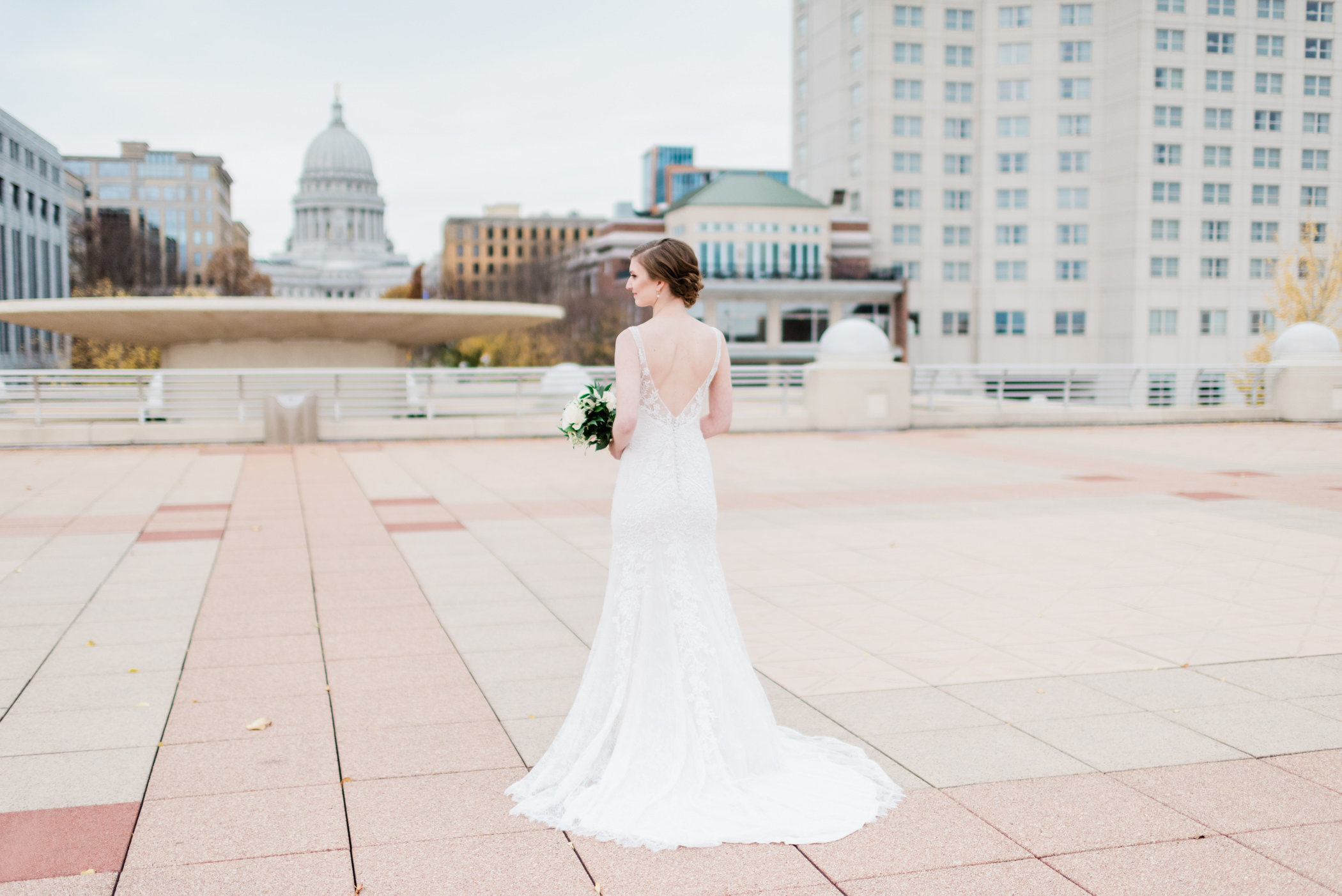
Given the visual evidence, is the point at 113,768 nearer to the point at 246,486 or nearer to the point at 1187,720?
the point at 1187,720

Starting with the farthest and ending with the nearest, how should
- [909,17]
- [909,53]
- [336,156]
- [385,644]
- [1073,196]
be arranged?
1. [336,156]
2. [1073,196]
3. [909,53]
4. [909,17]
5. [385,644]

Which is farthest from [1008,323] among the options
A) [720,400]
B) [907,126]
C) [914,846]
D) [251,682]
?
[914,846]

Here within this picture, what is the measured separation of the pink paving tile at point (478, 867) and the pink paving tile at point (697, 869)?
0.27 ft

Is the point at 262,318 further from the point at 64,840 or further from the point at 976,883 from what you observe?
the point at 976,883

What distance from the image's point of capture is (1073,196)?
256 ft

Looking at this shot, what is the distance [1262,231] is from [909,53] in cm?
2679

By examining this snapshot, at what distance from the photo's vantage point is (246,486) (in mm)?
14070

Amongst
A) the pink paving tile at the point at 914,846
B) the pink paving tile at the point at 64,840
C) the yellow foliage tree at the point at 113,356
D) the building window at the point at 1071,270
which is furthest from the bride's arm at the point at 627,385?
the building window at the point at 1071,270

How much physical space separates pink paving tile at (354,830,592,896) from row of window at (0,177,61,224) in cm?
8634

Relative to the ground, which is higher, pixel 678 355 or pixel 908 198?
pixel 908 198

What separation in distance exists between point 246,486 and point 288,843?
1102 centimetres

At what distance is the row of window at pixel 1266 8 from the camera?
74.4m

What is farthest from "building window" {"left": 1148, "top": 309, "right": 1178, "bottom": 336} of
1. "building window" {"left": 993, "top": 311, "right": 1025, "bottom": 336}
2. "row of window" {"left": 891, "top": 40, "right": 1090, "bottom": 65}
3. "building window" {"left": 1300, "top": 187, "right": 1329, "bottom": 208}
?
"row of window" {"left": 891, "top": 40, "right": 1090, "bottom": 65}

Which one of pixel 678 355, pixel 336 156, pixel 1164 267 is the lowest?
pixel 678 355
